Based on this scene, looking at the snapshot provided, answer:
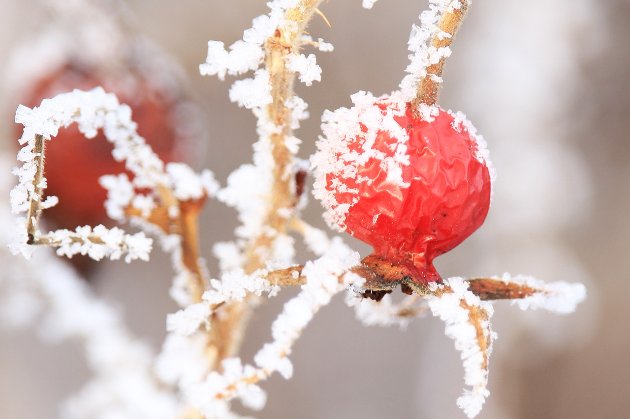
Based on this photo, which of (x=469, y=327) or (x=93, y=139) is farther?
(x=93, y=139)

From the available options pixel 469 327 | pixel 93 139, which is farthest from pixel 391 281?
pixel 93 139

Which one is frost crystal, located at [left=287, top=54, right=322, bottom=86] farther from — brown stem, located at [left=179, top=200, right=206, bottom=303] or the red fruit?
the red fruit

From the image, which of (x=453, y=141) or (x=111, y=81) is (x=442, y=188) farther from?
(x=111, y=81)

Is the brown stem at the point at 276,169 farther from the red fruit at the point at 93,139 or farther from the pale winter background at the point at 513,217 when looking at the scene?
the pale winter background at the point at 513,217

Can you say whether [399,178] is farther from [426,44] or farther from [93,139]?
[93,139]

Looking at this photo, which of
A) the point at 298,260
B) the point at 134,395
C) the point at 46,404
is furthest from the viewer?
the point at 298,260

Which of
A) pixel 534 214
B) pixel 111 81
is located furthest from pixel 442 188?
pixel 534 214

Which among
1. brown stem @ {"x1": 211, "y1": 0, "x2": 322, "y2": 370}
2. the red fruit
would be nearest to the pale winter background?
the red fruit

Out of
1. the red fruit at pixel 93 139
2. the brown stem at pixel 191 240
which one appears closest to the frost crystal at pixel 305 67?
the brown stem at pixel 191 240
